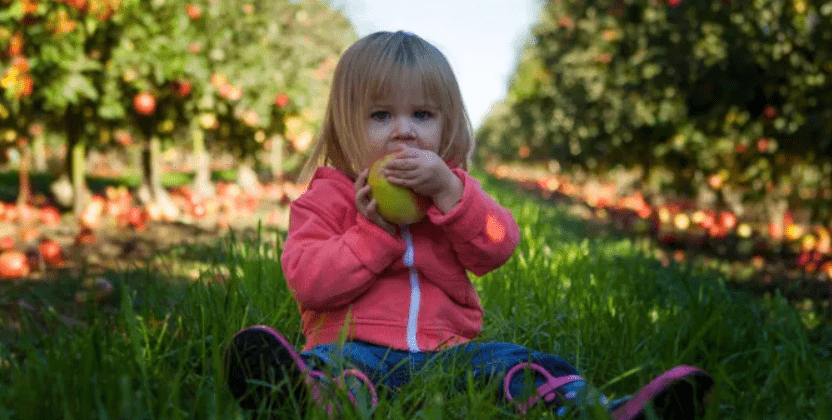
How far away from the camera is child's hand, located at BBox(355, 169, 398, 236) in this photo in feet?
6.46

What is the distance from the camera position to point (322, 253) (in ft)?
6.37

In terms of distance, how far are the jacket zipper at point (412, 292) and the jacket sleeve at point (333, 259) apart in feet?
0.12

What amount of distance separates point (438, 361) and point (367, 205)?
16.7 inches

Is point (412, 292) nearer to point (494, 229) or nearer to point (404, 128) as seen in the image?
point (494, 229)

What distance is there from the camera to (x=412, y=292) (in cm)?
200

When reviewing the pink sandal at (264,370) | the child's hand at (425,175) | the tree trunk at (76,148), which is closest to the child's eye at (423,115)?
the child's hand at (425,175)

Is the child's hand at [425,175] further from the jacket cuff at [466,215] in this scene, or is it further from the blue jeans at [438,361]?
the blue jeans at [438,361]

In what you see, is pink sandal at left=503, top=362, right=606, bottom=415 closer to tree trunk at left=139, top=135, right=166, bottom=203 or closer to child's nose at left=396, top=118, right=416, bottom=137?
child's nose at left=396, top=118, right=416, bottom=137

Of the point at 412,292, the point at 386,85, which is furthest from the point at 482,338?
the point at 386,85

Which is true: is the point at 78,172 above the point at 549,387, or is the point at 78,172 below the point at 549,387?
below

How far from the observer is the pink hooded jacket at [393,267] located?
193 cm

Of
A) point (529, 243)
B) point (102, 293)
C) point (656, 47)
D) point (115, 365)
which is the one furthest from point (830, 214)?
point (115, 365)

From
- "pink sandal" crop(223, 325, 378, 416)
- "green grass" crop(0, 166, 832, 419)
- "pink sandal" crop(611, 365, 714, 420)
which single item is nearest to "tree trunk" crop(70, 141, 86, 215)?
"green grass" crop(0, 166, 832, 419)

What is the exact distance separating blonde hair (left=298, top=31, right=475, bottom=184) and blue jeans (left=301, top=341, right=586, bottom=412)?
502 millimetres
